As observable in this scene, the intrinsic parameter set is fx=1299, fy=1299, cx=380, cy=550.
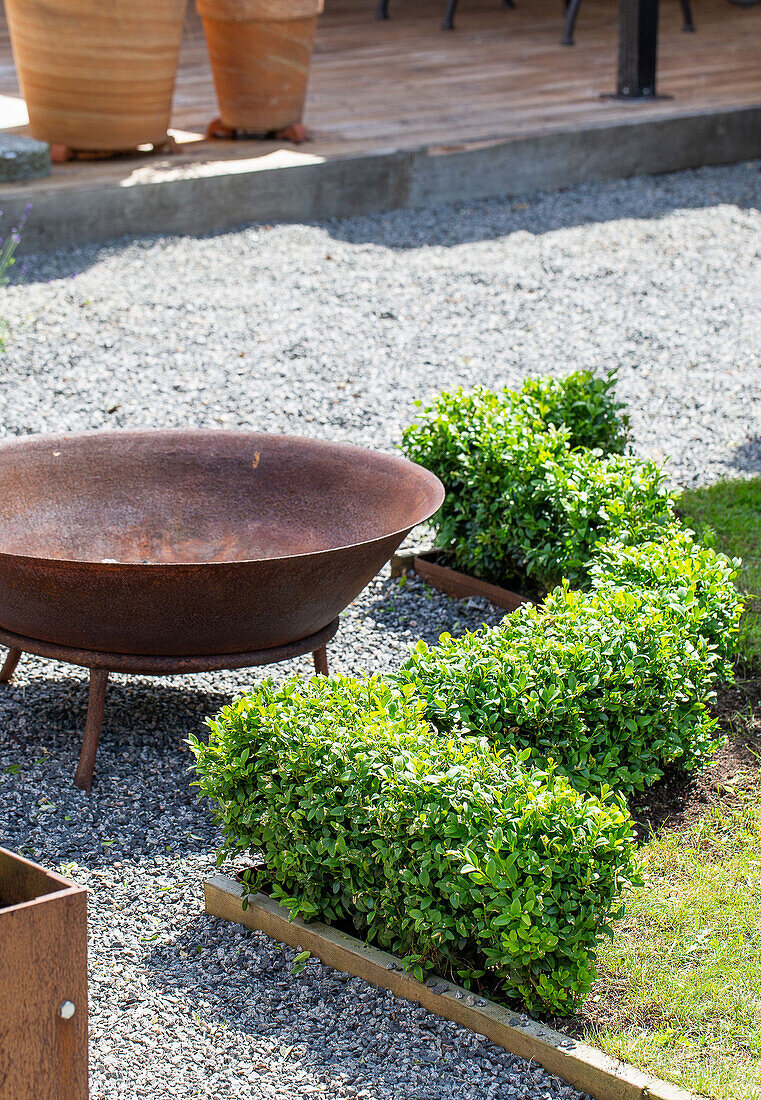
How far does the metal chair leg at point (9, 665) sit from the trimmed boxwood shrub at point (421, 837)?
0.96 meters

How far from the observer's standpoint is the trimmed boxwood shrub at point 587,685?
268 cm

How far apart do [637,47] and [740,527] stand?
597 centimetres

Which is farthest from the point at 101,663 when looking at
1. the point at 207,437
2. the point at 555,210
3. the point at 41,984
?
the point at 555,210

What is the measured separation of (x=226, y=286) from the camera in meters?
6.43

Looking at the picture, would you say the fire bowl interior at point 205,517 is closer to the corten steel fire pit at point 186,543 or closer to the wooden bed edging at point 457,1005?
the corten steel fire pit at point 186,543

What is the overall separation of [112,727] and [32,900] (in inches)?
58.0

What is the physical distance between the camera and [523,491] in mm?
3727

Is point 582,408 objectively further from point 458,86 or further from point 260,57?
point 458,86

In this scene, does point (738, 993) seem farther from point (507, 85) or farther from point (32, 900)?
point (507, 85)

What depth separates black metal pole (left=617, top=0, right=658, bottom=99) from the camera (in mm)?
8781

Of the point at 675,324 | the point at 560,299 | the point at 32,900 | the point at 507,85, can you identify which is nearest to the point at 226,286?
the point at 560,299

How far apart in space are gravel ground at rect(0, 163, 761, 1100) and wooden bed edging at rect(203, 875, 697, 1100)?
31 millimetres

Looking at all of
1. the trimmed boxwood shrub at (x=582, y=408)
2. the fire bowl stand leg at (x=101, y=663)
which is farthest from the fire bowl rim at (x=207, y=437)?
the trimmed boxwood shrub at (x=582, y=408)

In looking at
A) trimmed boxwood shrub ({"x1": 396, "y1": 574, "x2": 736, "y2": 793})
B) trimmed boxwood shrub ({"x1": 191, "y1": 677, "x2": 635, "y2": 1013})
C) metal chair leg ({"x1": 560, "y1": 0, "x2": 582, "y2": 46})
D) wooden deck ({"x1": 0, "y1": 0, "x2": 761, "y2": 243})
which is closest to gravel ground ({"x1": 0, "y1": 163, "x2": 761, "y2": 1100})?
trimmed boxwood shrub ({"x1": 191, "y1": 677, "x2": 635, "y2": 1013})
